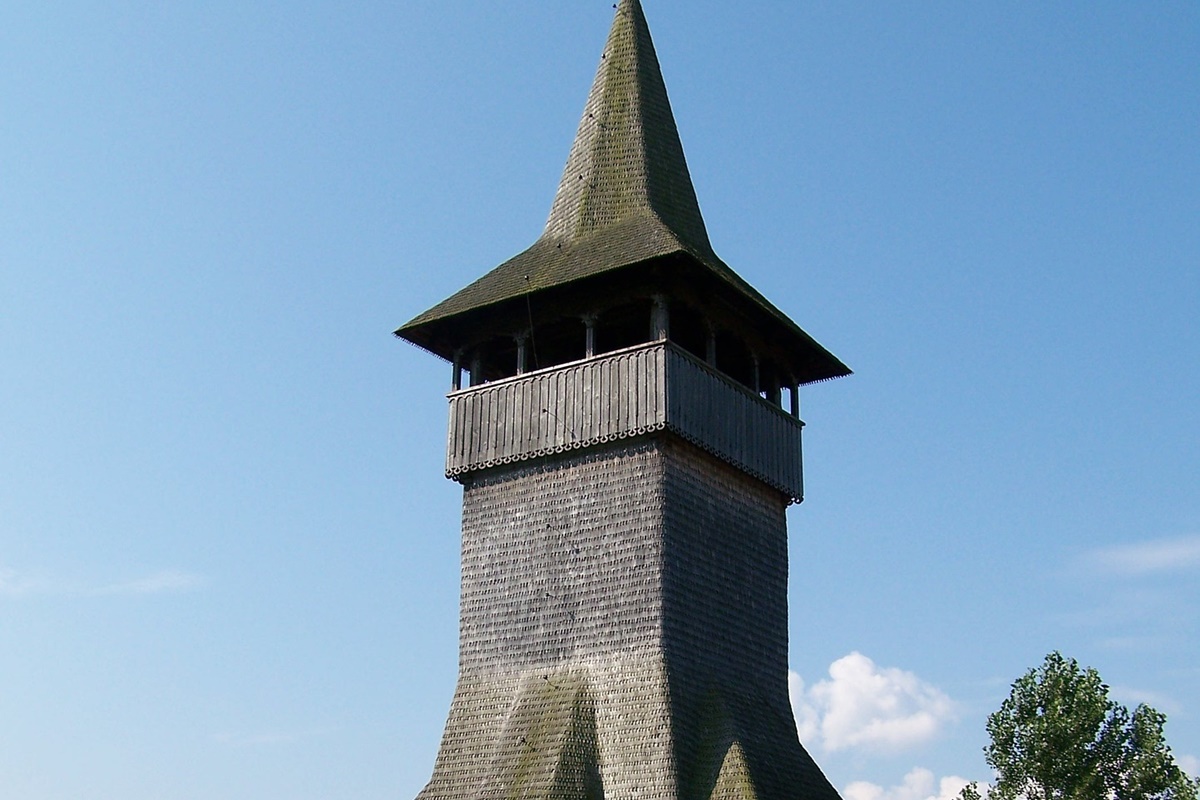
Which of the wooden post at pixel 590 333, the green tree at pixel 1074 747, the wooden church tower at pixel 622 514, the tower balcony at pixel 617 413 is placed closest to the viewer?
the wooden church tower at pixel 622 514

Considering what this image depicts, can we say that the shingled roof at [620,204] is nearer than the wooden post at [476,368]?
Yes

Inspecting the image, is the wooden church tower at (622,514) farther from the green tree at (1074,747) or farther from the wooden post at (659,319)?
the green tree at (1074,747)

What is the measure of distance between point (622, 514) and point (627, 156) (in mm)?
7346

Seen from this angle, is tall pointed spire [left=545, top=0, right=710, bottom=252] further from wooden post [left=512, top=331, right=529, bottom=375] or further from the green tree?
the green tree

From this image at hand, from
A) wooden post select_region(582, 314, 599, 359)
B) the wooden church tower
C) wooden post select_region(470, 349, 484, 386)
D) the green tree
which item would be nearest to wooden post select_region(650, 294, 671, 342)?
the wooden church tower

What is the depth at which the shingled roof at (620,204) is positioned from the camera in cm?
2197

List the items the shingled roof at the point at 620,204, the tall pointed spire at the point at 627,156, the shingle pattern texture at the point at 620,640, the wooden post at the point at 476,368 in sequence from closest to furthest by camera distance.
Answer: the shingle pattern texture at the point at 620,640 < the shingled roof at the point at 620,204 < the wooden post at the point at 476,368 < the tall pointed spire at the point at 627,156

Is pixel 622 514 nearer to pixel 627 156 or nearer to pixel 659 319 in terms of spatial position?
pixel 659 319

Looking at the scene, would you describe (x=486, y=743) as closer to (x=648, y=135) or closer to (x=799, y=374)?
(x=799, y=374)

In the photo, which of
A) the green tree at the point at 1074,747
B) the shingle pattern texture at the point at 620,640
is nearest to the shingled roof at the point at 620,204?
the shingle pattern texture at the point at 620,640

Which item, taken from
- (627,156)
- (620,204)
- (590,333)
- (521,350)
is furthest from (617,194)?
(521,350)

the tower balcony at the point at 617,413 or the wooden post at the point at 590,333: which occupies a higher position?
the wooden post at the point at 590,333

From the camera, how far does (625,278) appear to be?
21422 mm

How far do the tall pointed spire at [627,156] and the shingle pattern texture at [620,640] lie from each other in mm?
4618
